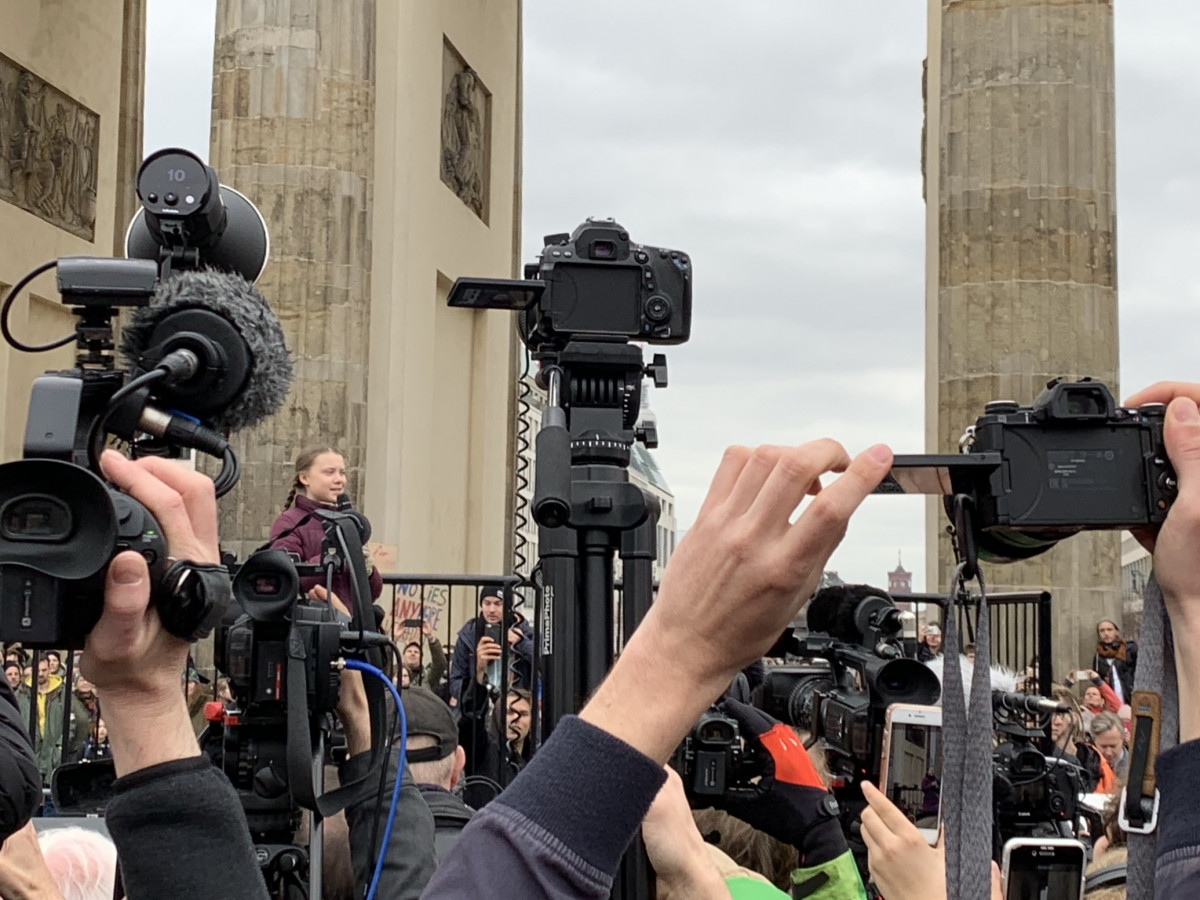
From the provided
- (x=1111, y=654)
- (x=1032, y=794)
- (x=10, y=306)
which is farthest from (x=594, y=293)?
(x=1111, y=654)

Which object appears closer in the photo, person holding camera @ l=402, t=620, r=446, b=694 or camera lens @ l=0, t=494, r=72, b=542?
camera lens @ l=0, t=494, r=72, b=542

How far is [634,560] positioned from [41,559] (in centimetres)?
171

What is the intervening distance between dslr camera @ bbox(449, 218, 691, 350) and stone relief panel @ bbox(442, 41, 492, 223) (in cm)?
1303

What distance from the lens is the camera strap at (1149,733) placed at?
1.37 metres

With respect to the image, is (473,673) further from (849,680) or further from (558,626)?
(558,626)

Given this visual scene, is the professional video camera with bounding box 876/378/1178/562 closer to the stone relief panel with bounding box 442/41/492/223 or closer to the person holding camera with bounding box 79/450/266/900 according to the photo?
the person holding camera with bounding box 79/450/266/900

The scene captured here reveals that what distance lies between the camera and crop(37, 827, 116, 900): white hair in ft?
8.53

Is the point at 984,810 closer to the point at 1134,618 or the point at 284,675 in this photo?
the point at 284,675

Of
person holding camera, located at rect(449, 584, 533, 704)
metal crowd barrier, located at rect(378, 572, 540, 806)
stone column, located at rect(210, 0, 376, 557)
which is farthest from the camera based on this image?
stone column, located at rect(210, 0, 376, 557)

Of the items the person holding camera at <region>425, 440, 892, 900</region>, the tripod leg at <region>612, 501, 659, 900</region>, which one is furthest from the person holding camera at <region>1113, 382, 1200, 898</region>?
the tripod leg at <region>612, 501, 659, 900</region>

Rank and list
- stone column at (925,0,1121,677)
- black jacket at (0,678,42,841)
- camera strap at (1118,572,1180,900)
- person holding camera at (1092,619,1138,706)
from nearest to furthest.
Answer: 1. camera strap at (1118,572,1180,900)
2. black jacket at (0,678,42,841)
3. person holding camera at (1092,619,1138,706)
4. stone column at (925,0,1121,677)

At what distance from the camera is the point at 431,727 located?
12.6 feet

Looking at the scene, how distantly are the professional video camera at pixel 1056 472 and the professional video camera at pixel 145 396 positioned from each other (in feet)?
2.48

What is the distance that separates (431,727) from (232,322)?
186 cm
